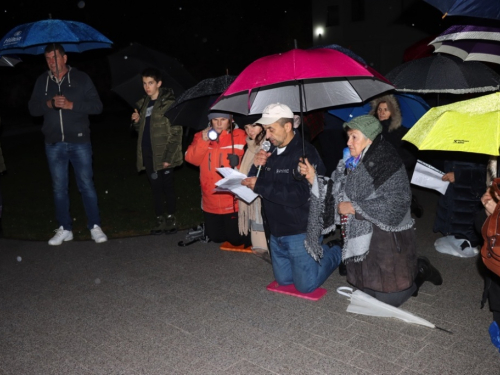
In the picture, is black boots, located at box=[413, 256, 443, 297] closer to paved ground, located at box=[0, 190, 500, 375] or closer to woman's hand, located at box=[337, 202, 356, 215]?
paved ground, located at box=[0, 190, 500, 375]

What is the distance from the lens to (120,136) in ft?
70.3

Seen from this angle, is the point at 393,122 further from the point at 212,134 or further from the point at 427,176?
the point at 212,134

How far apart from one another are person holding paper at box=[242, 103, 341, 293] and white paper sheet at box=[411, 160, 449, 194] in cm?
163

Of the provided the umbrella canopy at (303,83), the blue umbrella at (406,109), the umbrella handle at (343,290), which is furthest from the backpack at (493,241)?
the blue umbrella at (406,109)

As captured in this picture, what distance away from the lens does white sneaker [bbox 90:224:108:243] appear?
25.7ft

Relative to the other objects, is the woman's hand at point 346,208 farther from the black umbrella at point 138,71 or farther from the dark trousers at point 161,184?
the black umbrella at point 138,71

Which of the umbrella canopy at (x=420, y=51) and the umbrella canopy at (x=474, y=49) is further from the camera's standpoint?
the umbrella canopy at (x=420, y=51)

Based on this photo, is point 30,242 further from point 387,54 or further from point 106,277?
point 387,54

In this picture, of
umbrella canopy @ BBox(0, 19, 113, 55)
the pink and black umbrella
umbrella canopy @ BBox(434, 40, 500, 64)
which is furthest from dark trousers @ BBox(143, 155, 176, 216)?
umbrella canopy @ BBox(434, 40, 500, 64)

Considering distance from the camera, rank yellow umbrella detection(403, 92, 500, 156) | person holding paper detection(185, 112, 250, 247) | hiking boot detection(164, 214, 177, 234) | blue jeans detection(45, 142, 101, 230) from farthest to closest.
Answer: hiking boot detection(164, 214, 177, 234) < blue jeans detection(45, 142, 101, 230) < person holding paper detection(185, 112, 250, 247) < yellow umbrella detection(403, 92, 500, 156)

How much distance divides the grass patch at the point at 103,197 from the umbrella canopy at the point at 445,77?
13.0 feet

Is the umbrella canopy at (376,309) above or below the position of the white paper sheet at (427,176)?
below

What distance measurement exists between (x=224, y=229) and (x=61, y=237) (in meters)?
2.39

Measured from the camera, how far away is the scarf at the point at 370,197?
16.6ft
